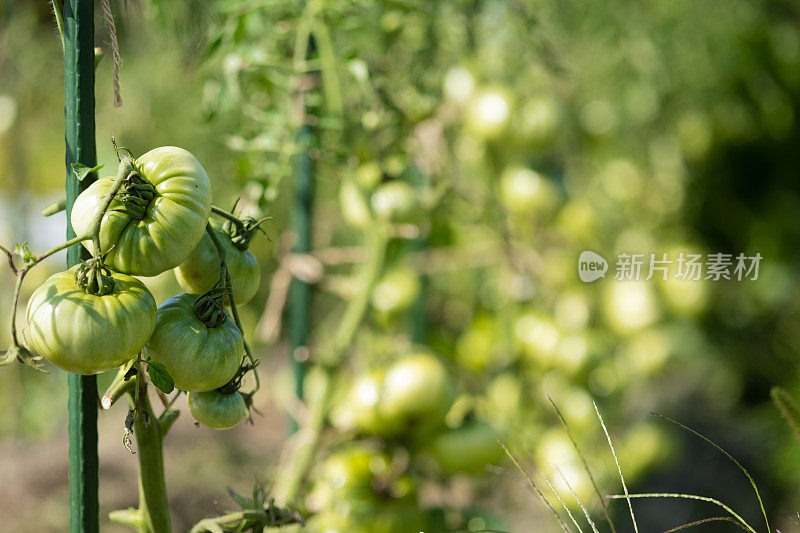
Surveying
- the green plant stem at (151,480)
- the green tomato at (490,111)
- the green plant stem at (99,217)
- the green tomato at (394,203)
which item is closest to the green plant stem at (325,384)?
the green tomato at (394,203)

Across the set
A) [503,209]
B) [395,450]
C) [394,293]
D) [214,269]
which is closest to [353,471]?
[395,450]

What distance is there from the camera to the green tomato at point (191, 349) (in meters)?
0.26

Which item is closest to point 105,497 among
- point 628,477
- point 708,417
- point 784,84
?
point 628,477

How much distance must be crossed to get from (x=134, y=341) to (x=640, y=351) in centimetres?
81

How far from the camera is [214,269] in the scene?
291mm

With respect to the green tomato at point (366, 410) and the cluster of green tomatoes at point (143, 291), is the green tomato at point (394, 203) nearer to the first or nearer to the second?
the green tomato at point (366, 410)

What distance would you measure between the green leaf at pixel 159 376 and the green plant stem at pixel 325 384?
1.16 ft

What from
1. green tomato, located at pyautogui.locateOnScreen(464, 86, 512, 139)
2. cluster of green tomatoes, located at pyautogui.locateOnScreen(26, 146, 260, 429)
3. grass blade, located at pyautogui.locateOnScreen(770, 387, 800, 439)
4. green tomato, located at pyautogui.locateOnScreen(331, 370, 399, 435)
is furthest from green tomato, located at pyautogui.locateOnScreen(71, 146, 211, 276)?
green tomato, located at pyautogui.locateOnScreen(464, 86, 512, 139)

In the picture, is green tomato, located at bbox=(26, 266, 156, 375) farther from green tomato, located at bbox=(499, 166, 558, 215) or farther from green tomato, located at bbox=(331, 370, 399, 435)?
green tomato, located at bbox=(499, 166, 558, 215)

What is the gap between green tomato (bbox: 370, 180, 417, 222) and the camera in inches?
24.1

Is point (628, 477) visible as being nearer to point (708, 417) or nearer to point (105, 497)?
point (708, 417)

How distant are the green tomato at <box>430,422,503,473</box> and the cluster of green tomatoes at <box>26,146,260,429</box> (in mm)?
377

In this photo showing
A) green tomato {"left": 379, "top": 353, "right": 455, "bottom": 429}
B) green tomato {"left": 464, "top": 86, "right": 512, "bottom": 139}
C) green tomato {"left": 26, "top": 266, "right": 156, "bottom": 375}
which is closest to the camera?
green tomato {"left": 26, "top": 266, "right": 156, "bottom": 375}

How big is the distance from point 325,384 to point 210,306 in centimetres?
35
